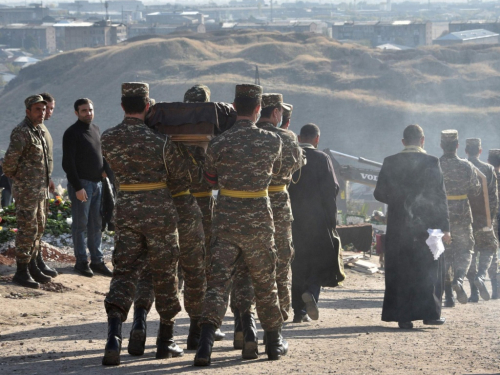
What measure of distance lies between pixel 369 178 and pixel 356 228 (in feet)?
32.0

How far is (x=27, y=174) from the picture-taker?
848 cm

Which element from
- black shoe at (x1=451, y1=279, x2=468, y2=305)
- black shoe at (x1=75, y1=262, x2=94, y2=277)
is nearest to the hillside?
black shoe at (x1=75, y1=262, x2=94, y2=277)

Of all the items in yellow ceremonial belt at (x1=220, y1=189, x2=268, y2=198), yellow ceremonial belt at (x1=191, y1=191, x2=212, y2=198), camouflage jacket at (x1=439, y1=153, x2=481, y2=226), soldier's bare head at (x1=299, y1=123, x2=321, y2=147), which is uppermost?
soldier's bare head at (x1=299, y1=123, x2=321, y2=147)

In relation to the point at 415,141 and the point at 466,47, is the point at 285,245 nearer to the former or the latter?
the point at 415,141

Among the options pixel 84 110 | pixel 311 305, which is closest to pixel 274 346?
pixel 311 305

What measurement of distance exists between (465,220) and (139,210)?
5.42 m

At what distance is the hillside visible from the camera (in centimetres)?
6994

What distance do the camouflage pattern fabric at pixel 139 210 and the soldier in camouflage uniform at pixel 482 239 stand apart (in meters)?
6.02

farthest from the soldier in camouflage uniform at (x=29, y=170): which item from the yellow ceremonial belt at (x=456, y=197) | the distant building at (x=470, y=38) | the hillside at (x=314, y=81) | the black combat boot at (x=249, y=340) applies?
the distant building at (x=470, y=38)

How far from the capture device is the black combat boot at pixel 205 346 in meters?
5.77

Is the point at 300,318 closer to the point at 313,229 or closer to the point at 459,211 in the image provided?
the point at 313,229

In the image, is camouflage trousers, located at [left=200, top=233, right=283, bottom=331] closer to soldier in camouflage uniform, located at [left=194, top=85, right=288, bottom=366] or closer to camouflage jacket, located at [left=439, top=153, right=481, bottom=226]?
soldier in camouflage uniform, located at [left=194, top=85, right=288, bottom=366]

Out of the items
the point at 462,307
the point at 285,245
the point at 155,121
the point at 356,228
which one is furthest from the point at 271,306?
the point at 356,228

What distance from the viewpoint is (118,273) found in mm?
5988
